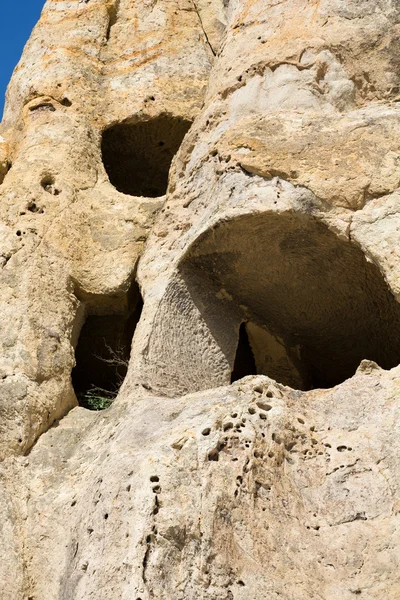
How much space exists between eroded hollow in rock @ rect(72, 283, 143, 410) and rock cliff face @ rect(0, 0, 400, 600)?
0.07ft

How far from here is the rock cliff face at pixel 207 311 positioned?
463 cm

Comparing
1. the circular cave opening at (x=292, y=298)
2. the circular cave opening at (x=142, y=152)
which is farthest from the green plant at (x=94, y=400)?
the circular cave opening at (x=142, y=152)

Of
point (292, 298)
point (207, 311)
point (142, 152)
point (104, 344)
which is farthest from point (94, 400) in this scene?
A: point (142, 152)

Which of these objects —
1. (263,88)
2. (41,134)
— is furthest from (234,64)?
(41,134)

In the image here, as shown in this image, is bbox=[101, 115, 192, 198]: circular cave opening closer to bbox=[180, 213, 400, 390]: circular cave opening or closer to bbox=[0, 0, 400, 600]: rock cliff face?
bbox=[0, 0, 400, 600]: rock cliff face

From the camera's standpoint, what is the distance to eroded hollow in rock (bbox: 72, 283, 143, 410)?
22.5ft

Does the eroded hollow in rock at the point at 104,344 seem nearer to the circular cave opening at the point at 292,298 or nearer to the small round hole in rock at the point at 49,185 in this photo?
the circular cave opening at the point at 292,298

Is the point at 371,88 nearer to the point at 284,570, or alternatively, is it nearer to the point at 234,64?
the point at 234,64

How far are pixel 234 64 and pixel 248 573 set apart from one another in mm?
4011

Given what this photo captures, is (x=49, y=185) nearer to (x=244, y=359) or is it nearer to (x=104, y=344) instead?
(x=104, y=344)

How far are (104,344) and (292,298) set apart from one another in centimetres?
175

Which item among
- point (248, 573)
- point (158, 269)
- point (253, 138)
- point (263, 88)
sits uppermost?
point (263, 88)

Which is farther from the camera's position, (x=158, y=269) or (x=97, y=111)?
(x=97, y=111)

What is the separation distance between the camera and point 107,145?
8.44 meters
